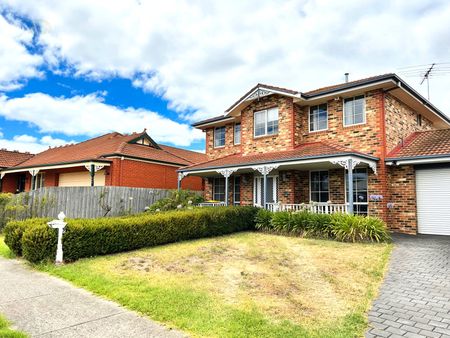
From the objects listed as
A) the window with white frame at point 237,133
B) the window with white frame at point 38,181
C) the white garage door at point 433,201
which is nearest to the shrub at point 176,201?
the window with white frame at point 237,133

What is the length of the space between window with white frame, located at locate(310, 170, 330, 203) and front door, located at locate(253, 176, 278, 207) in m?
1.84

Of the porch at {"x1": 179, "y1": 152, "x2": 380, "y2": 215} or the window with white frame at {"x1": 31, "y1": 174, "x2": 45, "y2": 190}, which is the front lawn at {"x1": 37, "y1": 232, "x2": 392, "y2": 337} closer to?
the porch at {"x1": 179, "y1": 152, "x2": 380, "y2": 215}

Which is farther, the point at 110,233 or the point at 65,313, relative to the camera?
the point at 110,233

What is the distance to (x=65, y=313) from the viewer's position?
15.1ft

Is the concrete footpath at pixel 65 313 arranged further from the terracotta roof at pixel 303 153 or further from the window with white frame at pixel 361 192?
the window with white frame at pixel 361 192

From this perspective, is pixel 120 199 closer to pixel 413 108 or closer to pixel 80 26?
pixel 80 26

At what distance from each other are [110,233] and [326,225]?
7113 millimetres

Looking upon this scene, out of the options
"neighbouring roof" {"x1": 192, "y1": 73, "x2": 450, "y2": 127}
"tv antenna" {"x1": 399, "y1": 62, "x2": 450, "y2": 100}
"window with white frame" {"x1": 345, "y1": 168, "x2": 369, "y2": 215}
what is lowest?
"window with white frame" {"x1": 345, "y1": 168, "x2": 369, "y2": 215}

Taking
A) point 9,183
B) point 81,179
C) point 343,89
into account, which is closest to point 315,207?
point 343,89

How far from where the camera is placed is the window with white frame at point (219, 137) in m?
20.2

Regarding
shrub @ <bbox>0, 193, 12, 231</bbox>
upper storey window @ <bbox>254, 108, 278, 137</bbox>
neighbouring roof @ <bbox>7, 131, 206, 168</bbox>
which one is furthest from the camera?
neighbouring roof @ <bbox>7, 131, 206, 168</bbox>

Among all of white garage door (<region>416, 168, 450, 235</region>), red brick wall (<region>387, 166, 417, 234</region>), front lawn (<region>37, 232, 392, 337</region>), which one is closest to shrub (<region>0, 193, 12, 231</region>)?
front lawn (<region>37, 232, 392, 337</region>)

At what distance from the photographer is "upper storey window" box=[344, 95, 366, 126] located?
13766mm

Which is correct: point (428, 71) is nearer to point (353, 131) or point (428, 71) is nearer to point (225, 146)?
point (353, 131)
